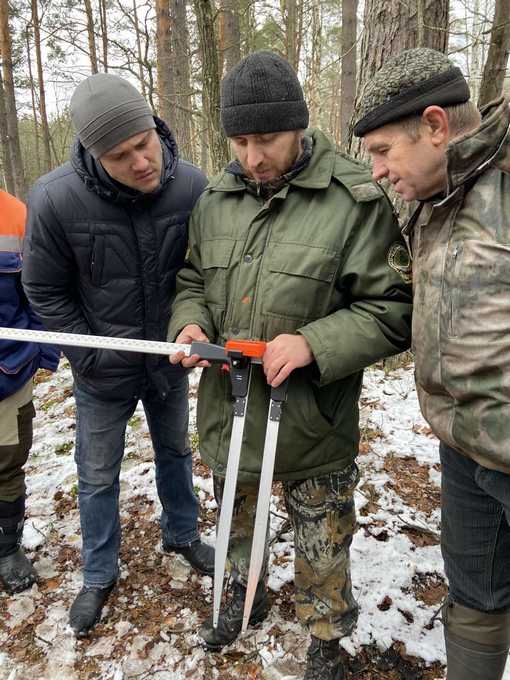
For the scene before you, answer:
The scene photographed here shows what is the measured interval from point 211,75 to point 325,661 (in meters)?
5.33

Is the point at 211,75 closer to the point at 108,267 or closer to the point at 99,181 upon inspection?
the point at 99,181

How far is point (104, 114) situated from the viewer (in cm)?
189

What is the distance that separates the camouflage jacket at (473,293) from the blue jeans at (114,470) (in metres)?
1.48

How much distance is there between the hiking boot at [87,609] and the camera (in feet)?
8.05

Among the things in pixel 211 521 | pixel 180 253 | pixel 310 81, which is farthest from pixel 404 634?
pixel 310 81

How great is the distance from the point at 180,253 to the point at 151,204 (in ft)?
0.83

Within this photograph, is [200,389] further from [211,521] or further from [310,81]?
[310,81]

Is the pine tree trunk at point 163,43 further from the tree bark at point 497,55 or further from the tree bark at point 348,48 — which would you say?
the tree bark at point 497,55

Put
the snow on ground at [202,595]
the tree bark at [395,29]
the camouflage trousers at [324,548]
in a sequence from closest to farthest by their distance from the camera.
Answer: the camouflage trousers at [324,548]
the snow on ground at [202,595]
the tree bark at [395,29]

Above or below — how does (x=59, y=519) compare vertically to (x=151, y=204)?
below

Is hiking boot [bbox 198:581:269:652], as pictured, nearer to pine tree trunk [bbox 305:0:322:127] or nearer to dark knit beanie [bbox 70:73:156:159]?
dark knit beanie [bbox 70:73:156:159]

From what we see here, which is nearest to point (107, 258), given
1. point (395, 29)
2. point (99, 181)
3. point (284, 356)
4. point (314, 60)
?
point (99, 181)

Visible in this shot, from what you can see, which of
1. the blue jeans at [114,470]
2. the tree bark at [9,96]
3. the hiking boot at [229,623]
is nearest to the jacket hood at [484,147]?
the blue jeans at [114,470]

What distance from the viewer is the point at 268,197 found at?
6.05 feet
